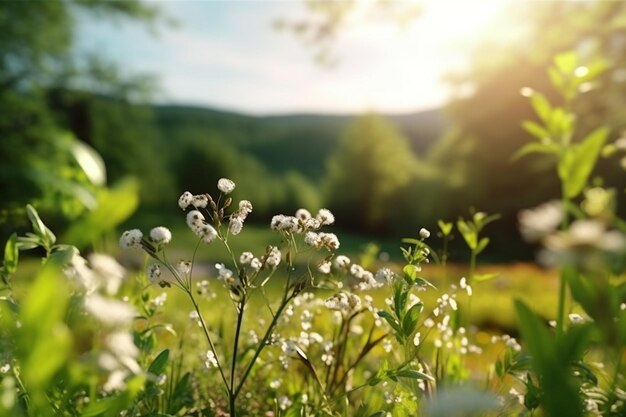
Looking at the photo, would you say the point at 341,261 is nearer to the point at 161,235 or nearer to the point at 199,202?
the point at 199,202

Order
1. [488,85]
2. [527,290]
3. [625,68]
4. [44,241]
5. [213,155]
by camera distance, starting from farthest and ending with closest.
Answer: [213,155], [488,85], [527,290], [625,68], [44,241]

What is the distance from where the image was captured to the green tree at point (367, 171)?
37719 millimetres

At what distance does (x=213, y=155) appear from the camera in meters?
46.4

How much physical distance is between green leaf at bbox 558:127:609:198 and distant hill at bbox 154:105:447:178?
80358mm

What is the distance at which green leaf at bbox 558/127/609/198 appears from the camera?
4.13 feet

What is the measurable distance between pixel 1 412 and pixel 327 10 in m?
9.97

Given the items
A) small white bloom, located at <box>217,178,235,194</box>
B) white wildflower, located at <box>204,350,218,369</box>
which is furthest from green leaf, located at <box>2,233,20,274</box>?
white wildflower, located at <box>204,350,218,369</box>

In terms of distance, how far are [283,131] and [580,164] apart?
3592 inches

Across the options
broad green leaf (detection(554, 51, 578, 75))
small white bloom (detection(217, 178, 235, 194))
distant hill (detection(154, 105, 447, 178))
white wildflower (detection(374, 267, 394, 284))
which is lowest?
white wildflower (detection(374, 267, 394, 284))

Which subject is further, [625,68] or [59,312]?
[625,68]

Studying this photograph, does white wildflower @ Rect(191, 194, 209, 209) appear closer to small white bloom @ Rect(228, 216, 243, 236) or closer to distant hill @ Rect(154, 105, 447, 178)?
small white bloom @ Rect(228, 216, 243, 236)

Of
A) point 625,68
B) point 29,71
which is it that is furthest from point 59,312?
point 29,71

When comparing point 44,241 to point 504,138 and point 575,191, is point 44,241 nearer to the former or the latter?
point 575,191

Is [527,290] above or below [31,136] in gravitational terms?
below
